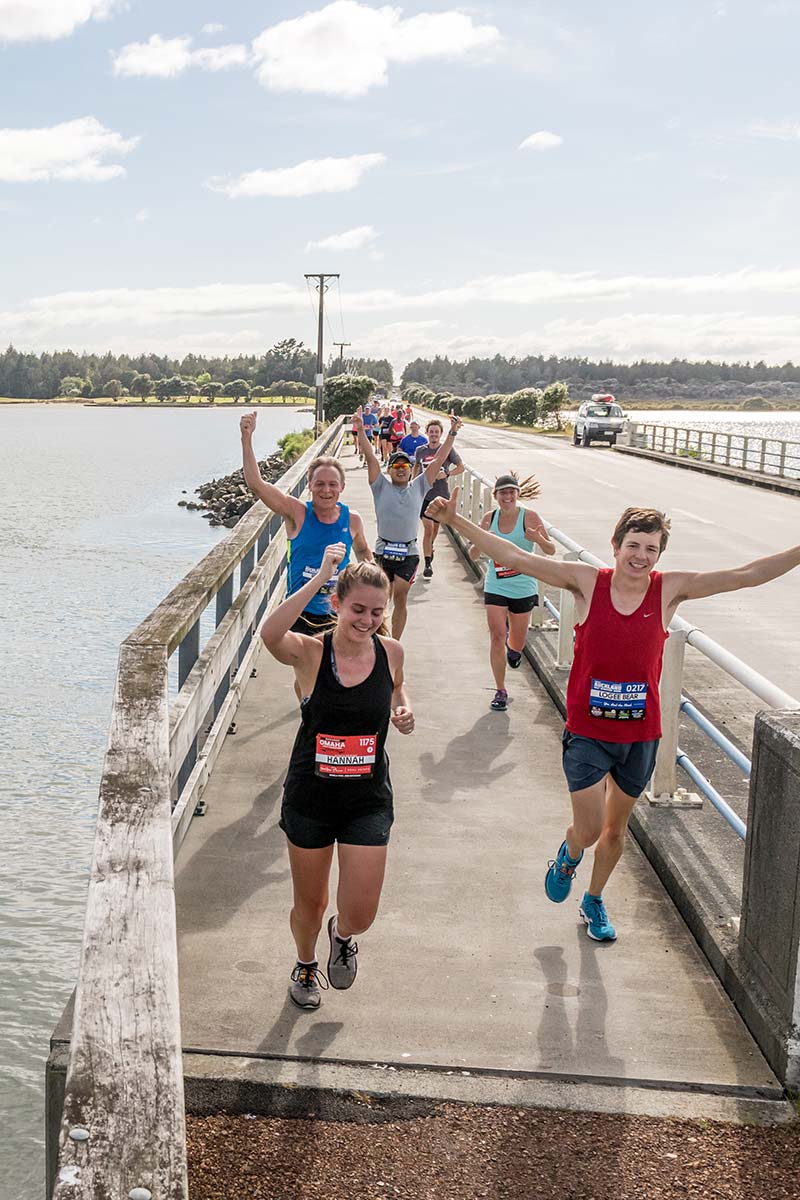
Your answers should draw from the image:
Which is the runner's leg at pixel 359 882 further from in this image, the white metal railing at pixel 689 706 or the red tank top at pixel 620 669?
the white metal railing at pixel 689 706

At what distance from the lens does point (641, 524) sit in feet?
16.8

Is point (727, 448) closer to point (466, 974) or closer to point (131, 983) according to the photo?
point (466, 974)

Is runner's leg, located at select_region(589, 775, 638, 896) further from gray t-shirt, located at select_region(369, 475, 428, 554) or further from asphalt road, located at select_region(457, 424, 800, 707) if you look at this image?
asphalt road, located at select_region(457, 424, 800, 707)

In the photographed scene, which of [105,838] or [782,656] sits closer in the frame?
[105,838]

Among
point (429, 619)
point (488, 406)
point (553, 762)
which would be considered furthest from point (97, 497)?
point (553, 762)

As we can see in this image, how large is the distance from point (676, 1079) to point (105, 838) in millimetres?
2171

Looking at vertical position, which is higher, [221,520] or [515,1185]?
[515,1185]

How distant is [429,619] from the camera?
13.1m

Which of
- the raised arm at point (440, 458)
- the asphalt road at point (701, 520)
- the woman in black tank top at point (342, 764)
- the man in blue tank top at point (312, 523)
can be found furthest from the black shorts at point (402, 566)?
the woman in black tank top at point (342, 764)

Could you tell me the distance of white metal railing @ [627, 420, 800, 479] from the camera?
A: 35.1m

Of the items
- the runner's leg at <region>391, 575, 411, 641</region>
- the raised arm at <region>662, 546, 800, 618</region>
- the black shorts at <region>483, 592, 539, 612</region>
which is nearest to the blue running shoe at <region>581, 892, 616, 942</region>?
the raised arm at <region>662, 546, 800, 618</region>

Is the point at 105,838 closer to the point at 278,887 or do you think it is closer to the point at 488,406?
the point at 278,887

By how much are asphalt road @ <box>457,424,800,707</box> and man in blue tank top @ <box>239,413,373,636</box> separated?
510 centimetres

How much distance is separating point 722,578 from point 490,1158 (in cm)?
246
